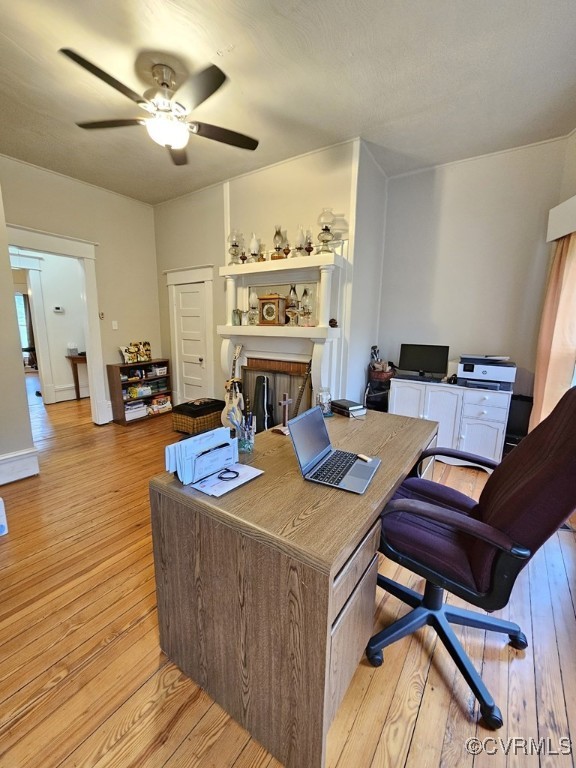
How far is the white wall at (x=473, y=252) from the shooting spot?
9.73ft

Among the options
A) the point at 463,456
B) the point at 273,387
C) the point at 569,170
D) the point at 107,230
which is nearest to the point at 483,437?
the point at 463,456

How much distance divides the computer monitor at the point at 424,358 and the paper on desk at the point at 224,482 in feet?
8.76

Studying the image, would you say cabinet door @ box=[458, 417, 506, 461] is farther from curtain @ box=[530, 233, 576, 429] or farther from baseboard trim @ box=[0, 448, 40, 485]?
baseboard trim @ box=[0, 448, 40, 485]

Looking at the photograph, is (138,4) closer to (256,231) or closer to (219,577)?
(256,231)

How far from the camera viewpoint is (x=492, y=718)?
113 centimetres

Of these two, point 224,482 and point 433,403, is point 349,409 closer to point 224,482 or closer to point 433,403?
point 224,482

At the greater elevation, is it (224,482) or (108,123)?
(108,123)

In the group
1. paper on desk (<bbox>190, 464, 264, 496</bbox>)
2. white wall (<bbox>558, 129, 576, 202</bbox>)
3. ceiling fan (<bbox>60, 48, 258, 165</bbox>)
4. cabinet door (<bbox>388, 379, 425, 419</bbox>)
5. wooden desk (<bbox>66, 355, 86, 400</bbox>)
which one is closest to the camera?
paper on desk (<bbox>190, 464, 264, 496</bbox>)

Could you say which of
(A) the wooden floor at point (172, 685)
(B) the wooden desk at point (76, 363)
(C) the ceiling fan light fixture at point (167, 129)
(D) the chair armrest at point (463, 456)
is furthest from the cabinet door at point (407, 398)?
(B) the wooden desk at point (76, 363)

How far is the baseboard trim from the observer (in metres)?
2.75

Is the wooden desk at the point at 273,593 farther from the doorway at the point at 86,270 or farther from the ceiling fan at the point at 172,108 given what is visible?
the doorway at the point at 86,270

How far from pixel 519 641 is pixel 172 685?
4.90ft

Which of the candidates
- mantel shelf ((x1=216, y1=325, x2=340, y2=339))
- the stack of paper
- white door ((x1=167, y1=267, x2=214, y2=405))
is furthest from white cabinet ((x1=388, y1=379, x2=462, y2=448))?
white door ((x1=167, y1=267, x2=214, y2=405))

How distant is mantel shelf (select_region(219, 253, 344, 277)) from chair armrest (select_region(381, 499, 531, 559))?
7.37ft
